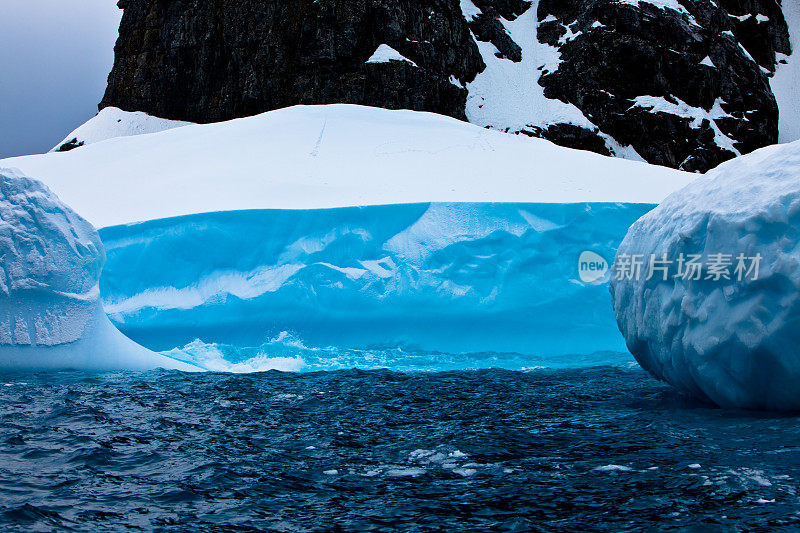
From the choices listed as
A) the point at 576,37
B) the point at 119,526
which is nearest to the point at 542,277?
the point at 119,526

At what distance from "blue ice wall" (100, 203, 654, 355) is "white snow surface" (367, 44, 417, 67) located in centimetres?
2855

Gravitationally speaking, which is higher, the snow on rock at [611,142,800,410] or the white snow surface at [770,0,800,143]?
the white snow surface at [770,0,800,143]

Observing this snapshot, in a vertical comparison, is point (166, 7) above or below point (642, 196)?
above

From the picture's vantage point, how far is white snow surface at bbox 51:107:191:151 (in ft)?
119

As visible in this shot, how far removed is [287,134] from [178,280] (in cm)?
329

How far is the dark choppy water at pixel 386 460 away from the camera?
2480mm

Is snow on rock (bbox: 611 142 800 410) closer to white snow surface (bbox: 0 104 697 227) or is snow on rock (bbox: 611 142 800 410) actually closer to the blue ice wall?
the blue ice wall

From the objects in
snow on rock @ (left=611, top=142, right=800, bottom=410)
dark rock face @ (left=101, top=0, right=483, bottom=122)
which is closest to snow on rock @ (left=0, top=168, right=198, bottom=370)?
snow on rock @ (left=611, top=142, right=800, bottom=410)

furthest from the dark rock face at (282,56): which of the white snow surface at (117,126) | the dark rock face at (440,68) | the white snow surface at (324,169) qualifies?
the white snow surface at (324,169)

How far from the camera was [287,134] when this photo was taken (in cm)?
983

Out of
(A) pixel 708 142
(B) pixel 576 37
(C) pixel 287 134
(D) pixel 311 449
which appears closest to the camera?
(D) pixel 311 449

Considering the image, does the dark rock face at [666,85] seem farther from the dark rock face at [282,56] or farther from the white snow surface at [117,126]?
the white snow surface at [117,126]

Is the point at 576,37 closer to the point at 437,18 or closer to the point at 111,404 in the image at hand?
the point at 437,18

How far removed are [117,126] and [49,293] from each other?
34.8m
